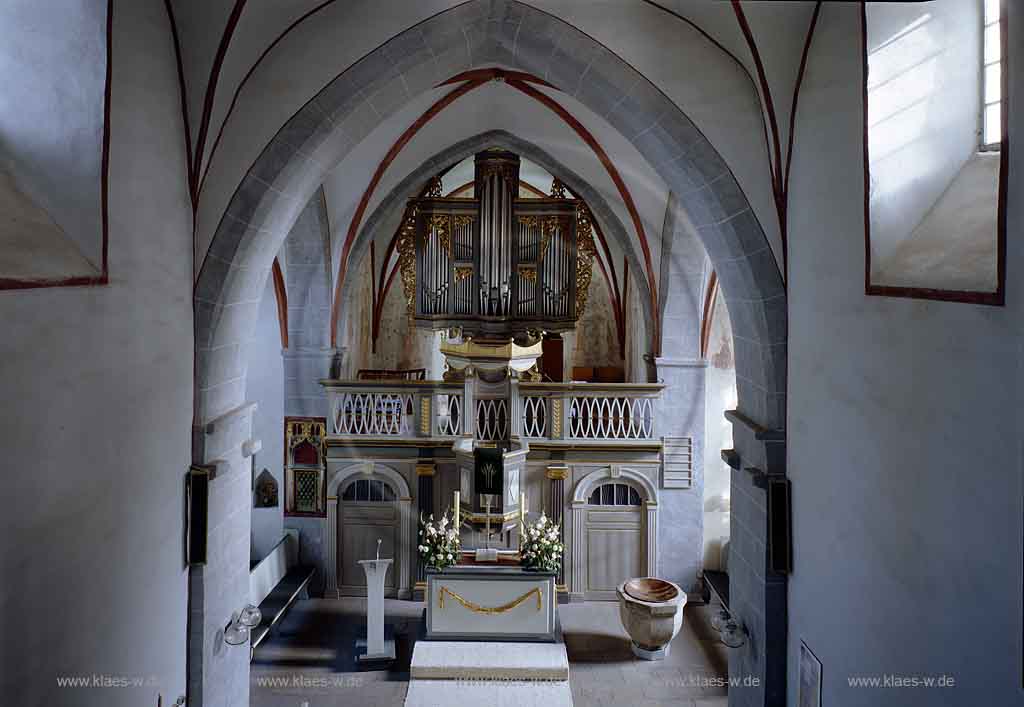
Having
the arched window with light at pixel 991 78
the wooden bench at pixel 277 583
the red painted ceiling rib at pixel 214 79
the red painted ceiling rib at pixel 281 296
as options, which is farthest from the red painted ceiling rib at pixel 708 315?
the arched window with light at pixel 991 78

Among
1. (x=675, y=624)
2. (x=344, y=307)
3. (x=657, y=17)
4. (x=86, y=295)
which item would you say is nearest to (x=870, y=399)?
(x=657, y=17)

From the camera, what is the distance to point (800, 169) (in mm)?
5668

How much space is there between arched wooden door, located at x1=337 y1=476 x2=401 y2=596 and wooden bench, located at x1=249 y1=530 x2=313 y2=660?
2.27 feet

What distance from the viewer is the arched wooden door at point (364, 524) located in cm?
1390

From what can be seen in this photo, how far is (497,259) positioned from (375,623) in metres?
5.86

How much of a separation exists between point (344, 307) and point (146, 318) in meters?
8.44

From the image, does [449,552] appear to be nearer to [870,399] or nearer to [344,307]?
[344,307]

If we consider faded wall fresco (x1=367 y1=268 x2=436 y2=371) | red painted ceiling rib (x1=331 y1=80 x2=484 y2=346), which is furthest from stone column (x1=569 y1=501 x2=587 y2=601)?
faded wall fresco (x1=367 y1=268 x2=436 y2=371)

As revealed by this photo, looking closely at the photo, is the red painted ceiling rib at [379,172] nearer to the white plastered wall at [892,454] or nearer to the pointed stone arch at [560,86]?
the pointed stone arch at [560,86]

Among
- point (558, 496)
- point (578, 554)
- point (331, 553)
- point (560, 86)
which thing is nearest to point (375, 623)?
point (331, 553)

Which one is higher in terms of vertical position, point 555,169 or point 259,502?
point 555,169

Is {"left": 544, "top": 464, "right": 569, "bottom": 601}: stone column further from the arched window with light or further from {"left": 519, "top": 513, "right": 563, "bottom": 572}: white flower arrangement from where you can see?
the arched window with light

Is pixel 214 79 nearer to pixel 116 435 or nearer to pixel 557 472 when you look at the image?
pixel 116 435

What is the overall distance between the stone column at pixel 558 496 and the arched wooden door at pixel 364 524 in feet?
8.44
